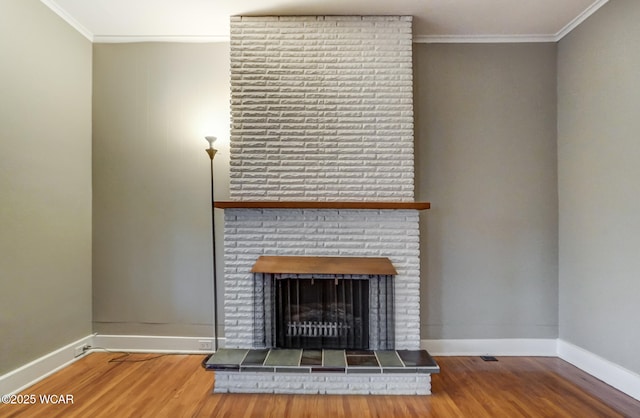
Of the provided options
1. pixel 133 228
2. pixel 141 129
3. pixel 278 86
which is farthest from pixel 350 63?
pixel 133 228

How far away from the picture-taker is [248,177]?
2654 mm

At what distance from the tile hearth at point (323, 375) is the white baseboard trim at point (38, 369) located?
4.30 ft

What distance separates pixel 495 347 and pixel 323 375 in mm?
1675

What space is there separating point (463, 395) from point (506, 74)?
8.91ft

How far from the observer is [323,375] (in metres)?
2.31

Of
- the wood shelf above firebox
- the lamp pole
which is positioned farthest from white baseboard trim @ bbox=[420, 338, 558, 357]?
the lamp pole

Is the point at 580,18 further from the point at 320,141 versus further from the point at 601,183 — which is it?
the point at 320,141

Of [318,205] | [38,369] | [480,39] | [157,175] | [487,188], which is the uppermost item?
[480,39]

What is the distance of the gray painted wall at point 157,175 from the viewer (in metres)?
3.02

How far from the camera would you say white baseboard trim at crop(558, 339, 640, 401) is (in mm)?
2246

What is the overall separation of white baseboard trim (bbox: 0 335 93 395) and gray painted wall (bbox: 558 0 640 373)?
4244 mm

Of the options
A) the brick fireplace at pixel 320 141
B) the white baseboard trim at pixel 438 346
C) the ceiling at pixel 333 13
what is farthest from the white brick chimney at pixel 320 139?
the white baseboard trim at pixel 438 346

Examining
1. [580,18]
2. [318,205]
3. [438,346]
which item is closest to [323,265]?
[318,205]

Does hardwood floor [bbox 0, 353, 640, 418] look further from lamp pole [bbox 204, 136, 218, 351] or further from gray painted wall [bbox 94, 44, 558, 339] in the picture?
gray painted wall [bbox 94, 44, 558, 339]
